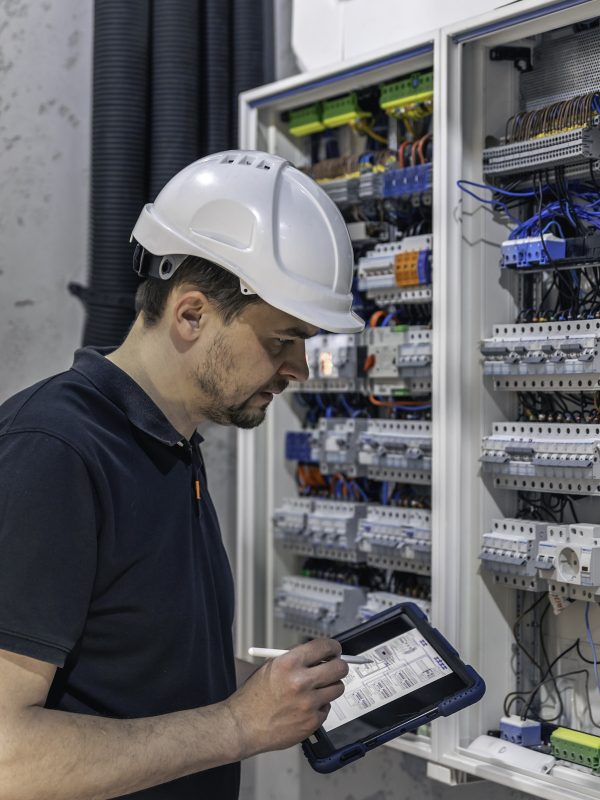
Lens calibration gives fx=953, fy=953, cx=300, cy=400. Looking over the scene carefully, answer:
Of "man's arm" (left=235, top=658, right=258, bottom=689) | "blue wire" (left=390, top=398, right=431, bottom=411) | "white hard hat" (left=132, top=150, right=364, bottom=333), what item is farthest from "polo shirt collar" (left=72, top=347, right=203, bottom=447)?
"blue wire" (left=390, top=398, right=431, bottom=411)

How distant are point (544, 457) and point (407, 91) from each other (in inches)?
37.6

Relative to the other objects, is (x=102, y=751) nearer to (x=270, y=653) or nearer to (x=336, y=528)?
(x=270, y=653)

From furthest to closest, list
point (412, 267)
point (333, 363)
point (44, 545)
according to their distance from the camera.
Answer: point (333, 363), point (412, 267), point (44, 545)

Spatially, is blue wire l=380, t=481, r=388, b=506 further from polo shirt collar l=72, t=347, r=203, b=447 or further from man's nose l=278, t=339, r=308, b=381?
polo shirt collar l=72, t=347, r=203, b=447

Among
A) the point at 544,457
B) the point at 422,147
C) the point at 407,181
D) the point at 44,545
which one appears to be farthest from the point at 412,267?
the point at 44,545

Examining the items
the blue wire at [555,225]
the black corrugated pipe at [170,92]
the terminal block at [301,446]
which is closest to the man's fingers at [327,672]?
the blue wire at [555,225]

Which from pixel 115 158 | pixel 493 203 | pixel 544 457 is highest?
pixel 115 158

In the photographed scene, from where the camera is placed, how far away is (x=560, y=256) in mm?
1986

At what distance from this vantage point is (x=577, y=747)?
6.34ft

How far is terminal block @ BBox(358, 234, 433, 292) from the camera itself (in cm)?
222

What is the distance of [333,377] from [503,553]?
69 centimetres

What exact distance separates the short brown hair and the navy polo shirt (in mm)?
110

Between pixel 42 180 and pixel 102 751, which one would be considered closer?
pixel 102 751

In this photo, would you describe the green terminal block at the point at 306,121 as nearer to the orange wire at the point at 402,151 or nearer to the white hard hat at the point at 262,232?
the orange wire at the point at 402,151
